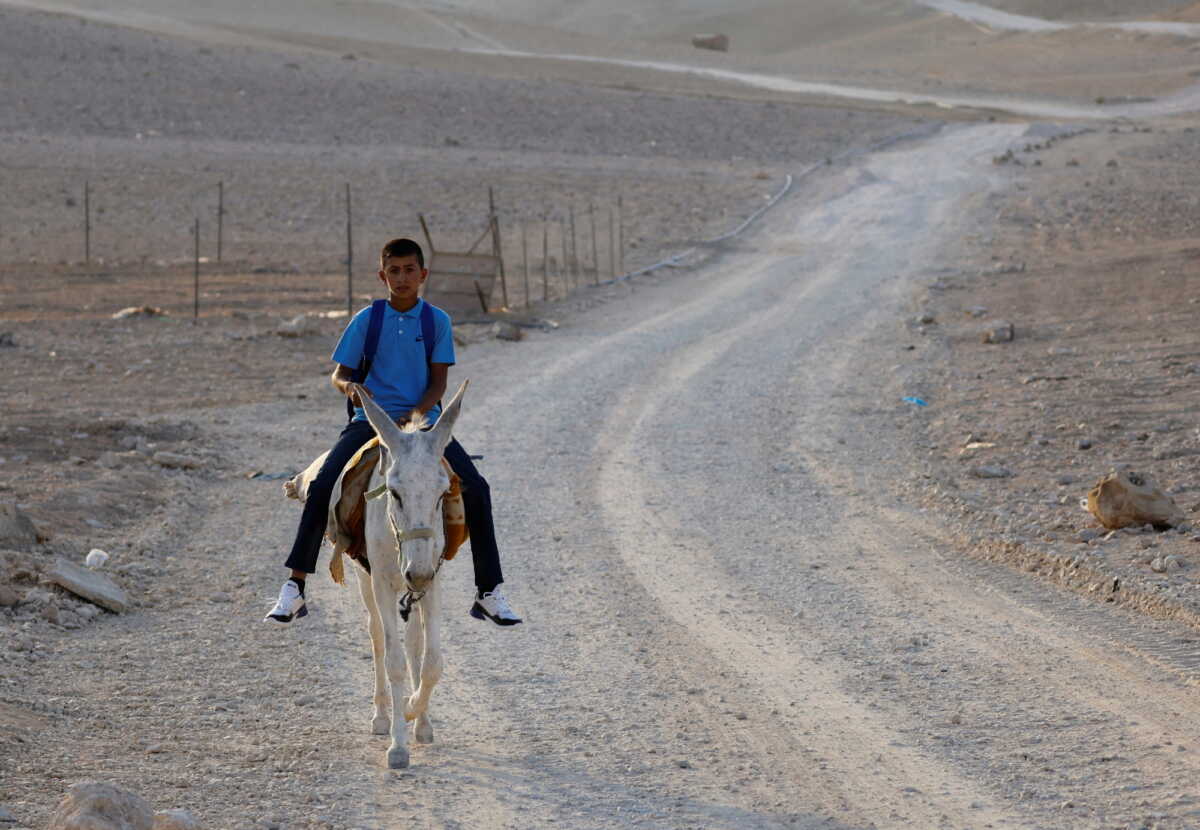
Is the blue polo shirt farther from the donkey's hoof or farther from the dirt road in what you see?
the dirt road

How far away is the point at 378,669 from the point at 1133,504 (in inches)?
281

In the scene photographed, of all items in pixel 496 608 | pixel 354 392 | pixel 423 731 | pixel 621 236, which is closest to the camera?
pixel 354 392

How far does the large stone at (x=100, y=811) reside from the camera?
6.21m

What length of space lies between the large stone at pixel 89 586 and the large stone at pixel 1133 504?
26.9 feet

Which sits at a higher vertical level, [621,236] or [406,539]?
[621,236]

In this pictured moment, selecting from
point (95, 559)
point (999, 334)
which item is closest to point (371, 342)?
point (95, 559)

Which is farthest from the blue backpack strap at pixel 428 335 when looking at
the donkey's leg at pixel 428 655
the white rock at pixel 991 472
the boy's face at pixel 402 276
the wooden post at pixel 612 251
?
the wooden post at pixel 612 251

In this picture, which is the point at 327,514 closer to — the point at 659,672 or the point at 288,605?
the point at 288,605

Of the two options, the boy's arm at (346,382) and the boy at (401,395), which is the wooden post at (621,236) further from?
the boy's arm at (346,382)

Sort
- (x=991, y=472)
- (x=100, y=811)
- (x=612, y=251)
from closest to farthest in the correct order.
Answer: (x=100, y=811), (x=991, y=472), (x=612, y=251)

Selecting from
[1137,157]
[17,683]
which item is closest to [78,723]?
[17,683]

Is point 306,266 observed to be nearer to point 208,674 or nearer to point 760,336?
point 760,336

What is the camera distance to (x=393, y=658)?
8.05m

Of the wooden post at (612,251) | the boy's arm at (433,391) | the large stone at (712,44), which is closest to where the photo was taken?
the boy's arm at (433,391)
